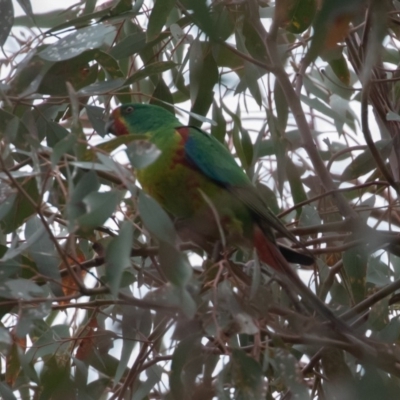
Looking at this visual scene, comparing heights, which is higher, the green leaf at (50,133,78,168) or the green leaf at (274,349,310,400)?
the green leaf at (50,133,78,168)

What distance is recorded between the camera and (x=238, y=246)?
2732 mm

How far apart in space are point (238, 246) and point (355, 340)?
784 mm

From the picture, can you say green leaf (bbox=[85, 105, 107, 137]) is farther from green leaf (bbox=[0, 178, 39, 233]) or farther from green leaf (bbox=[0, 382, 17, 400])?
green leaf (bbox=[0, 382, 17, 400])

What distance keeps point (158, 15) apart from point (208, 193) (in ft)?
2.44

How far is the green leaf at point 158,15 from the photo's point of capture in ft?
7.27

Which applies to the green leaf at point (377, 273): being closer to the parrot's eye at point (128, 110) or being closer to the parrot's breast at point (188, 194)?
the parrot's breast at point (188, 194)

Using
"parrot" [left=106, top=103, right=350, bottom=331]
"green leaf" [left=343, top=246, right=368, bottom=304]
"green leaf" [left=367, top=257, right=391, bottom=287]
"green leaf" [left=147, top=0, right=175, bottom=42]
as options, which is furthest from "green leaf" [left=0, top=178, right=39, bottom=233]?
"green leaf" [left=367, top=257, right=391, bottom=287]

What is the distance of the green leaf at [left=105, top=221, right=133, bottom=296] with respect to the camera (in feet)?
5.23

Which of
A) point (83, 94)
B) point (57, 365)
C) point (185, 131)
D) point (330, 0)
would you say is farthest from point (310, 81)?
point (330, 0)

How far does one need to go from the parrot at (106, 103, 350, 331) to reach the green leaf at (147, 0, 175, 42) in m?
0.48

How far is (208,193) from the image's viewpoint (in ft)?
9.11

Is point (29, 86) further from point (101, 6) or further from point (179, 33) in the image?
point (101, 6)

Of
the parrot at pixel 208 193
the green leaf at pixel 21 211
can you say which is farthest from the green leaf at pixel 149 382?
the green leaf at pixel 21 211

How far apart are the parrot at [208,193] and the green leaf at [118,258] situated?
942 millimetres
